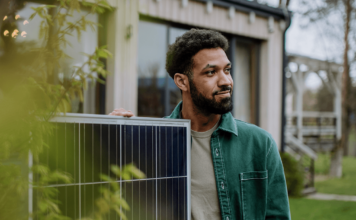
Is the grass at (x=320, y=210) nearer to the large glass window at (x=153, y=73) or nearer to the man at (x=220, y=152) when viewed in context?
the large glass window at (x=153, y=73)

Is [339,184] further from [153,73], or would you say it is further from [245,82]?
[153,73]

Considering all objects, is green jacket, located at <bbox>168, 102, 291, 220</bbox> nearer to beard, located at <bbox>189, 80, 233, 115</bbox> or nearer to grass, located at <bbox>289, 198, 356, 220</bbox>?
beard, located at <bbox>189, 80, 233, 115</bbox>

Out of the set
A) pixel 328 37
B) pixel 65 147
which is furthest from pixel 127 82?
pixel 328 37

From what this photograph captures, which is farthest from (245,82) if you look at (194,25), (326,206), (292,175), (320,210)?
(326,206)

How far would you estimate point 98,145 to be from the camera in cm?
134

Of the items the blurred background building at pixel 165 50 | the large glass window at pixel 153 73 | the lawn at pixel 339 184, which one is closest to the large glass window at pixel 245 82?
the blurred background building at pixel 165 50

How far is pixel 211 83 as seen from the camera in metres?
1.67

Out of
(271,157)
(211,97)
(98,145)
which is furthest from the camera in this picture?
(271,157)

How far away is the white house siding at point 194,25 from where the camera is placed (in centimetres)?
512

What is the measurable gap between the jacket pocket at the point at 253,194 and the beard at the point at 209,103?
1.21 feet

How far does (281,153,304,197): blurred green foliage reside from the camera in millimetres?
8391

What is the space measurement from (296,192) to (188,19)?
17.0 feet

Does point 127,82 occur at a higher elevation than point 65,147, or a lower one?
higher

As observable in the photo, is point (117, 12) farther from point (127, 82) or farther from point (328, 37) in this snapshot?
point (328, 37)
